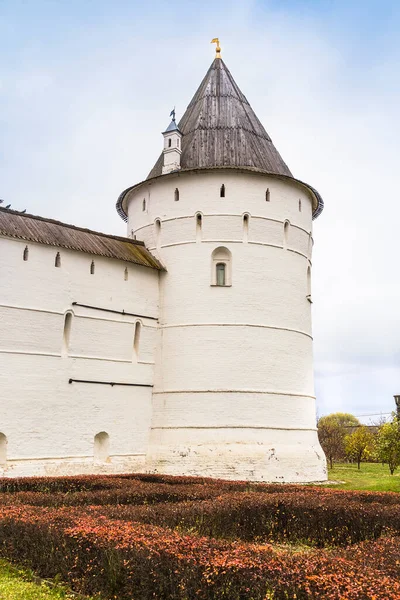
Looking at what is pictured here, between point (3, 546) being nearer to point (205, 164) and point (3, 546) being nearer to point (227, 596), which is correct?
point (227, 596)

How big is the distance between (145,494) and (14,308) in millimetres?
7940

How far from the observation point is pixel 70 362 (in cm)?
1836

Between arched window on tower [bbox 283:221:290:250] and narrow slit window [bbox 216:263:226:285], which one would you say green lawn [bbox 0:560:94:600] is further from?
arched window on tower [bbox 283:221:290:250]

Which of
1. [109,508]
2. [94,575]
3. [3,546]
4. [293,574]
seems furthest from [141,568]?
[109,508]

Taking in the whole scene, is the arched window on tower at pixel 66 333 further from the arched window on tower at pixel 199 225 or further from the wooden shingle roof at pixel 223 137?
the wooden shingle roof at pixel 223 137

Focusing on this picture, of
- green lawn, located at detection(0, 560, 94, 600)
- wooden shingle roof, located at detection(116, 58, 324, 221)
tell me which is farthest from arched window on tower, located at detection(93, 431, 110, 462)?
green lawn, located at detection(0, 560, 94, 600)

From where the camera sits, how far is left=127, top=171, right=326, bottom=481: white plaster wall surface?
770 inches

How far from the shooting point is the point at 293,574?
4.67 meters

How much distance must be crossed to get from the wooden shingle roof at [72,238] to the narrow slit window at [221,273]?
6.88ft

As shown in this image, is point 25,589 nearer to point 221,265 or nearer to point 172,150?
point 221,265

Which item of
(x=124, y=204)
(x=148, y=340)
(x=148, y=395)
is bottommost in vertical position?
(x=148, y=395)

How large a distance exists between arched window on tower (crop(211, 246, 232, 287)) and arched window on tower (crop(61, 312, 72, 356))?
539 cm

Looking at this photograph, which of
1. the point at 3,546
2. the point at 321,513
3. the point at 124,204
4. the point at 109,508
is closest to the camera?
the point at 3,546

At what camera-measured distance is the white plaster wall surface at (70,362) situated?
17.0 m
